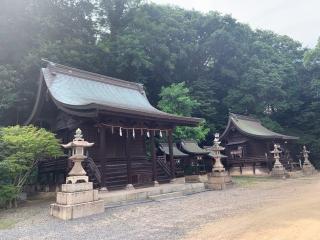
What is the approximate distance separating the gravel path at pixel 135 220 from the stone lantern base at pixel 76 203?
0.32m

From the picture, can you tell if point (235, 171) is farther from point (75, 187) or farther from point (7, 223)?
point (7, 223)

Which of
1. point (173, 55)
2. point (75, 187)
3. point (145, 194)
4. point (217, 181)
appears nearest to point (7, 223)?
point (75, 187)

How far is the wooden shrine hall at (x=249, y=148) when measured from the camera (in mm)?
28203

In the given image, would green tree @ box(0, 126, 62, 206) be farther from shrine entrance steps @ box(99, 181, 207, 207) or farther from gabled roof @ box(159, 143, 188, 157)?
Answer: gabled roof @ box(159, 143, 188, 157)

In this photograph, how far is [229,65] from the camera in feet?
133

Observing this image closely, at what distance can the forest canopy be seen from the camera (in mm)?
25422

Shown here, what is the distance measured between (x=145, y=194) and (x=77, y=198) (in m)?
3.86

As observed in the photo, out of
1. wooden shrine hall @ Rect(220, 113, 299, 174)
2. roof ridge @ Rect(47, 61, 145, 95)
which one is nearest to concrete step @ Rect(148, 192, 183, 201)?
roof ridge @ Rect(47, 61, 145, 95)

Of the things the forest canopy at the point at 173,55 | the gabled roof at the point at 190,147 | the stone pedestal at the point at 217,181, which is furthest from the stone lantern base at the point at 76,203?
the gabled roof at the point at 190,147

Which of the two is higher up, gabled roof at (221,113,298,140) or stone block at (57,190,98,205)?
gabled roof at (221,113,298,140)

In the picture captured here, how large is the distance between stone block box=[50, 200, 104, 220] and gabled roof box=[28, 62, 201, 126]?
168 inches

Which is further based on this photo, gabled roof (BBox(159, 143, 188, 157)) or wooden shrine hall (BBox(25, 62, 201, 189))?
gabled roof (BBox(159, 143, 188, 157))

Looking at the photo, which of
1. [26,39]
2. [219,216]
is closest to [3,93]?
[26,39]

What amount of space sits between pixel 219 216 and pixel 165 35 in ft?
101
